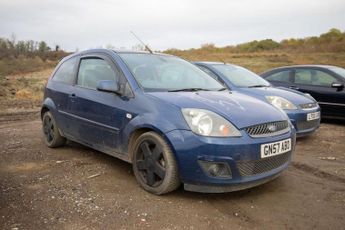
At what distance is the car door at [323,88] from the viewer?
8.54 m

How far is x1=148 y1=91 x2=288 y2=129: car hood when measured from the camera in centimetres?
384

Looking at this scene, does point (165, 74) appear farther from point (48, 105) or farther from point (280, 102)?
point (280, 102)

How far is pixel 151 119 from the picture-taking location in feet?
13.1

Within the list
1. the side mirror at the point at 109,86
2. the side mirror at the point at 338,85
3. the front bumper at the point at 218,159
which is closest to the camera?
the front bumper at the point at 218,159

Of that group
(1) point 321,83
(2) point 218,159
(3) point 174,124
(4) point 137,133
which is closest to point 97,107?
(4) point 137,133

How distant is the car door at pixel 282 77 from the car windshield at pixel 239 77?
177cm

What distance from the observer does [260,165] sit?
379 centimetres

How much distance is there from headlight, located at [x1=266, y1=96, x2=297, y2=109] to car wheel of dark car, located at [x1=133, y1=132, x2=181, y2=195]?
3.28 meters

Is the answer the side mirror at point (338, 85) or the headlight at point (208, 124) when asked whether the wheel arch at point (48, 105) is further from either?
the side mirror at point (338, 85)

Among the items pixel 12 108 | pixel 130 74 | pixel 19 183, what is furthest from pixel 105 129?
pixel 12 108

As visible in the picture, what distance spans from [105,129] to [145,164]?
0.84 meters

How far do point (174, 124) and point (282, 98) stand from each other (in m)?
3.61

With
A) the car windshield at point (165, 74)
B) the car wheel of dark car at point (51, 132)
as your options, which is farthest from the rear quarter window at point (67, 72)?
the car windshield at point (165, 74)

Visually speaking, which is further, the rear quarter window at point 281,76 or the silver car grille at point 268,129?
the rear quarter window at point 281,76
